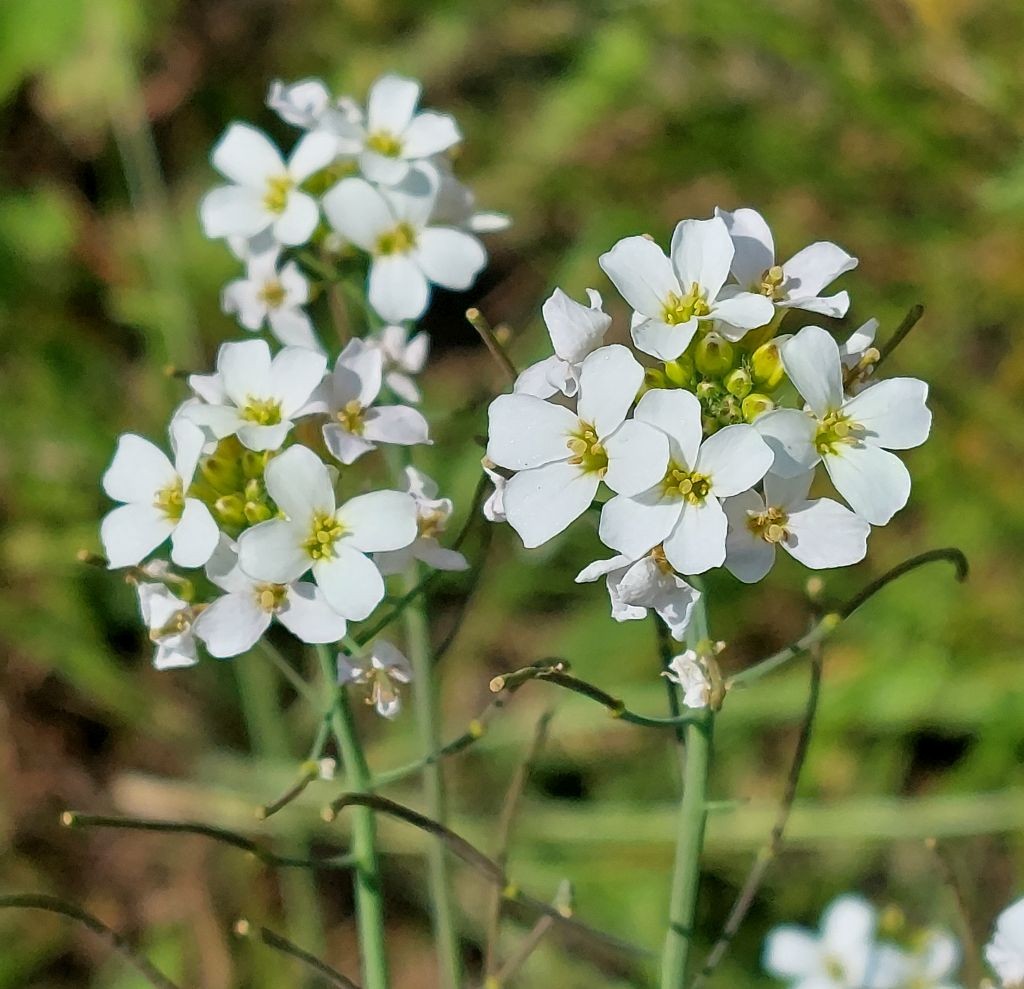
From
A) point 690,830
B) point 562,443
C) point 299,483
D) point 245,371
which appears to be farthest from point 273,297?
point 690,830

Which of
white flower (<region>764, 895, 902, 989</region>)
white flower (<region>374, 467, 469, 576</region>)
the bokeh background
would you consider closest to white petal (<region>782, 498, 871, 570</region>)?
white flower (<region>374, 467, 469, 576</region>)

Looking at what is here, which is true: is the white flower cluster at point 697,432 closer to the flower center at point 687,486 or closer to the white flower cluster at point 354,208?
the flower center at point 687,486

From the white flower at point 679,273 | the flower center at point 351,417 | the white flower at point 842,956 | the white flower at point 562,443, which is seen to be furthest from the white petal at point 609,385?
the white flower at point 842,956

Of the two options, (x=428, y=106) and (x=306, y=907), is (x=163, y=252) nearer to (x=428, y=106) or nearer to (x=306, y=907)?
(x=428, y=106)

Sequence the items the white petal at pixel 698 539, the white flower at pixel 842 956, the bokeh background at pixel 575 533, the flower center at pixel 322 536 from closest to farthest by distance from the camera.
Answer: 1. the white petal at pixel 698 539
2. the flower center at pixel 322 536
3. the white flower at pixel 842 956
4. the bokeh background at pixel 575 533

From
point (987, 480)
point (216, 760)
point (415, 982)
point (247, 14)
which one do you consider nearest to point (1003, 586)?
point (987, 480)

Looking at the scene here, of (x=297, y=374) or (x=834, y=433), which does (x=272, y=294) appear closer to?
(x=297, y=374)

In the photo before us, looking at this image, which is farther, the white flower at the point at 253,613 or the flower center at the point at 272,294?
the flower center at the point at 272,294
